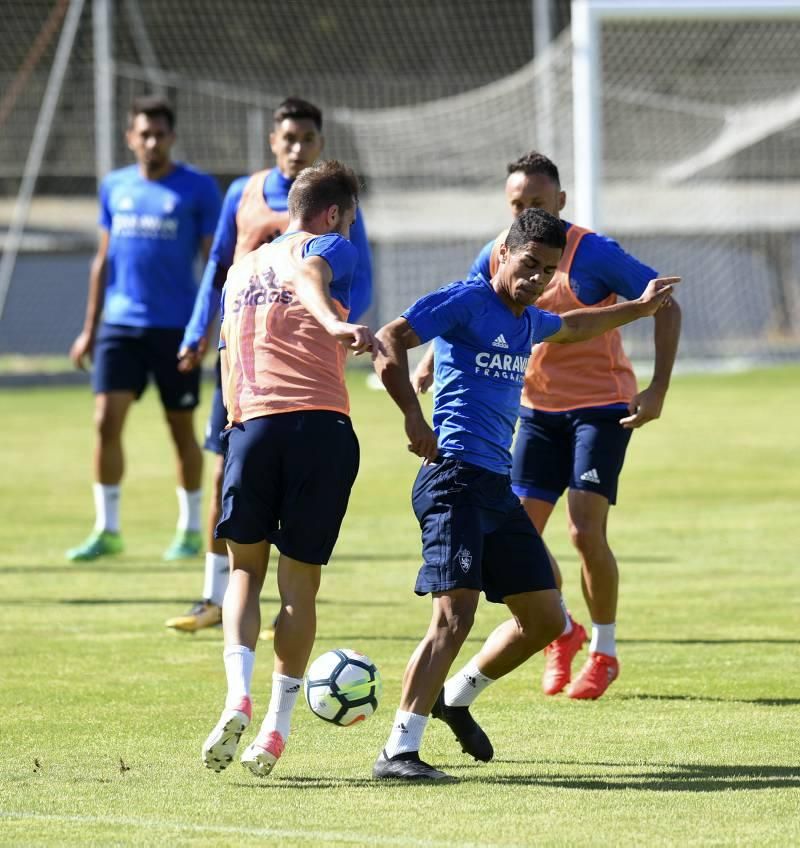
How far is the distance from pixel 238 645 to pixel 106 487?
5351 millimetres

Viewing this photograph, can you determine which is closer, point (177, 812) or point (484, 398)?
point (177, 812)

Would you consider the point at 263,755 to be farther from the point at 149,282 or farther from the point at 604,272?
the point at 149,282

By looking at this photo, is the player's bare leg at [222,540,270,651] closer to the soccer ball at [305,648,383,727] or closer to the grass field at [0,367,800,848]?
the soccer ball at [305,648,383,727]

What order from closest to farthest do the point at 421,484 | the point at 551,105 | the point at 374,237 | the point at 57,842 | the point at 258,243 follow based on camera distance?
1. the point at 57,842
2. the point at 421,484
3. the point at 258,243
4. the point at 551,105
5. the point at 374,237

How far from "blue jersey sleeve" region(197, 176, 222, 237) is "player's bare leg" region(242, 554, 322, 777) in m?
5.09

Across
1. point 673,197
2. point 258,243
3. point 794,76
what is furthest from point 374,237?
point 258,243

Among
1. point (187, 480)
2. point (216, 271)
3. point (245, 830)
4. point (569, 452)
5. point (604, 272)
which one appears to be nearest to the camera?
point (245, 830)

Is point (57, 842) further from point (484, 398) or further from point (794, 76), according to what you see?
point (794, 76)

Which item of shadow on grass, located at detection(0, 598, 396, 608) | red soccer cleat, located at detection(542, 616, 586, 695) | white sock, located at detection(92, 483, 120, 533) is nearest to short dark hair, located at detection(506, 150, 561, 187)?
red soccer cleat, located at detection(542, 616, 586, 695)

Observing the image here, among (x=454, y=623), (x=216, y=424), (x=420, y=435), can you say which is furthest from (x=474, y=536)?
(x=216, y=424)

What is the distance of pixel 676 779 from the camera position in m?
5.66

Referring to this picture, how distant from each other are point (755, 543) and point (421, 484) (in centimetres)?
605

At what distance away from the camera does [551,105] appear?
24344 millimetres

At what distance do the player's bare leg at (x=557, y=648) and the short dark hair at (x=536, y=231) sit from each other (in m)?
1.50
